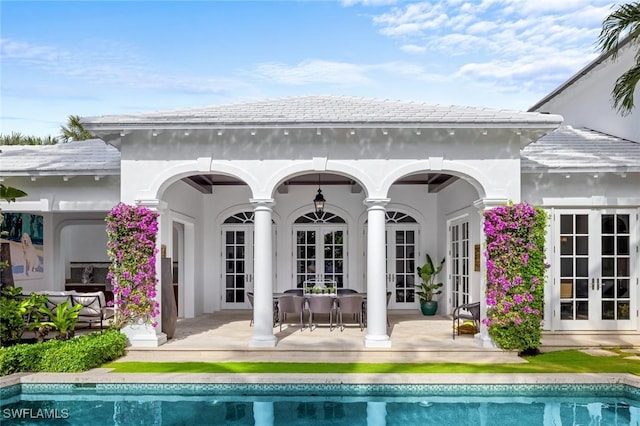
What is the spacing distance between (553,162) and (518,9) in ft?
Answer: 16.2

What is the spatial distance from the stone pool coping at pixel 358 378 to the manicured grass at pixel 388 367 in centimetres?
41

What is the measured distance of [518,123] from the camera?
9352 mm

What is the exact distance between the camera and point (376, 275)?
9.92m

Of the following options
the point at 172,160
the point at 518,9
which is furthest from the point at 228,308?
the point at 518,9

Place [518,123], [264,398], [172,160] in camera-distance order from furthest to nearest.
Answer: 1. [172,160]
2. [518,123]
3. [264,398]

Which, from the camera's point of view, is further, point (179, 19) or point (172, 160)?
point (179, 19)

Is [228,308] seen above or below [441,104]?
below

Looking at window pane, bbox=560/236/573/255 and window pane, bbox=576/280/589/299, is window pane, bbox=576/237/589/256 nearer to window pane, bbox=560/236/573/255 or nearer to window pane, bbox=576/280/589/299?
window pane, bbox=560/236/573/255

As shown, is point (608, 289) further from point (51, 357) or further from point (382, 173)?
point (51, 357)

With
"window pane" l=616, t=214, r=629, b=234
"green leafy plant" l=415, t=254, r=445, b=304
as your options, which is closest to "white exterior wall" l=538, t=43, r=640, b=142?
"window pane" l=616, t=214, r=629, b=234

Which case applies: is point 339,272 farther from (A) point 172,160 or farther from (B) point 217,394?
(B) point 217,394

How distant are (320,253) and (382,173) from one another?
662cm

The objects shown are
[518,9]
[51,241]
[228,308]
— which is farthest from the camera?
[228,308]

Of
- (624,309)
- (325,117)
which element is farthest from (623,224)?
(325,117)
